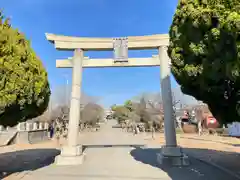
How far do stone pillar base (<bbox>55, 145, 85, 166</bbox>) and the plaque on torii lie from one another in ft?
14.8

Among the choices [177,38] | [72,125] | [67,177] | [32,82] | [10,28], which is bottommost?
[67,177]

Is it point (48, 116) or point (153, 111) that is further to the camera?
point (153, 111)

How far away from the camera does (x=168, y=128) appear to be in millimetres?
10875

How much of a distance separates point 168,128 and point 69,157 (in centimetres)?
438

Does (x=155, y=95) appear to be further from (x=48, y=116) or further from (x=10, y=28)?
(x=10, y=28)

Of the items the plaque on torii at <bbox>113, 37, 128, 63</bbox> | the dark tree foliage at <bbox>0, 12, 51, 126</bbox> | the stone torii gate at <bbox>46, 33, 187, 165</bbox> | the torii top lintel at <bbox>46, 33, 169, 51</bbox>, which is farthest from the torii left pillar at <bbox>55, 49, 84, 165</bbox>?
the dark tree foliage at <bbox>0, 12, 51, 126</bbox>

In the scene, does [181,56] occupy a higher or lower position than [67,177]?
higher

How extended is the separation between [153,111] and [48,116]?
16830mm

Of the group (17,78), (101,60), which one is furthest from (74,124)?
(17,78)

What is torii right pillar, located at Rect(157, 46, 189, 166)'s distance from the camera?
406 inches

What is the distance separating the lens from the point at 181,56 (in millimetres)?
6348

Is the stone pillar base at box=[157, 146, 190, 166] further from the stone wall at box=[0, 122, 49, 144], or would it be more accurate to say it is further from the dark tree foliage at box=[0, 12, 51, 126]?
the stone wall at box=[0, 122, 49, 144]

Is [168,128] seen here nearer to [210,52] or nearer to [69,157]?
[69,157]

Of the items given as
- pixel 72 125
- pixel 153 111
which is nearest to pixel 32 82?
pixel 72 125
